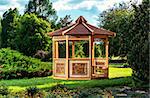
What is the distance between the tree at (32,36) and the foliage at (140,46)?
16.4 metres

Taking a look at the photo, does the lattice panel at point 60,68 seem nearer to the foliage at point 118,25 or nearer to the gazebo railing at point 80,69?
the gazebo railing at point 80,69

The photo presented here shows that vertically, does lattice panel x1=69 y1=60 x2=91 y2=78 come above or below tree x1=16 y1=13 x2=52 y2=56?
below

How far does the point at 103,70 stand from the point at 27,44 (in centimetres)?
1285

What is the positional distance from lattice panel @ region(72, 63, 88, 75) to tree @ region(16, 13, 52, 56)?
12.3 meters

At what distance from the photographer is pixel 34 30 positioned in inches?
1192

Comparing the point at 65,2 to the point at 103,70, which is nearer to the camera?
the point at 103,70

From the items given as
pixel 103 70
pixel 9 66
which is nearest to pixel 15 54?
pixel 9 66

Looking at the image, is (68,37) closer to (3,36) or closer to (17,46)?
(17,46)

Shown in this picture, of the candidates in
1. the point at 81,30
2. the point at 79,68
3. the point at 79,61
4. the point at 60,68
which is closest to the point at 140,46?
the point at 79,61

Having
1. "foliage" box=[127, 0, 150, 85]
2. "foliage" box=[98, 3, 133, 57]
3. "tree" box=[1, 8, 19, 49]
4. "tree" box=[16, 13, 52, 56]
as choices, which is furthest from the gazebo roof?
"tree" box=[1, 8, 19, 49]

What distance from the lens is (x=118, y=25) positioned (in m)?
21.8

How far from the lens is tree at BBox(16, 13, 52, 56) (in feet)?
98.4

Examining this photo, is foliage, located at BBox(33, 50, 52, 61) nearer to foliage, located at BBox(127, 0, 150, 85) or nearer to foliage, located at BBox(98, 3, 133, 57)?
foliage, located at BBox(98, 3, 133, 57)

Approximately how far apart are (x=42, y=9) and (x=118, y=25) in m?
19.8
